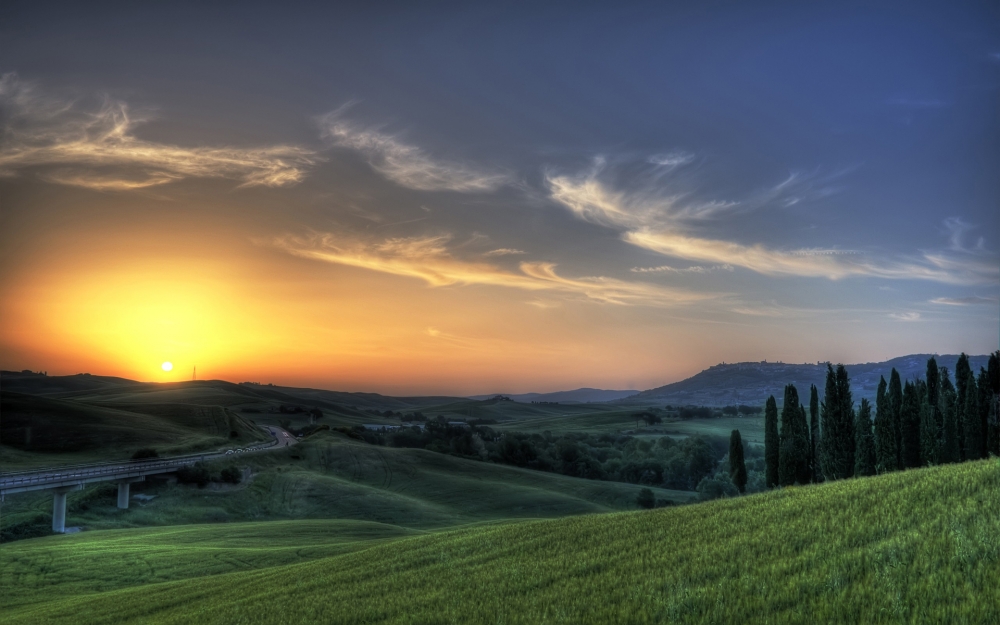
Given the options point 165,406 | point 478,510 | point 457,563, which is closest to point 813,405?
point 478,510

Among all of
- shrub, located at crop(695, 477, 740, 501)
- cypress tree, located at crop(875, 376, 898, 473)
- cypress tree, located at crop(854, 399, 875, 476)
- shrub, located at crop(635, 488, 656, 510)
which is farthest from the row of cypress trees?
shrub, located at crop(695, 477, 740, 501)

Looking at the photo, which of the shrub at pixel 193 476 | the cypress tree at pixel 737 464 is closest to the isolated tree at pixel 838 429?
the cypress tree at pixel 737 464

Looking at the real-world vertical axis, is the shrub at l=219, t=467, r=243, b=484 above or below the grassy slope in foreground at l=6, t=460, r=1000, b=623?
below

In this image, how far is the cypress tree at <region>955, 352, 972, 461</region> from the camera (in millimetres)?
76188

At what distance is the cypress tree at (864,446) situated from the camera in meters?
80.2

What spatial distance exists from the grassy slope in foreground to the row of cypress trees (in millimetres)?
63762

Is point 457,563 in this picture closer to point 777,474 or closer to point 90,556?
point 90,556

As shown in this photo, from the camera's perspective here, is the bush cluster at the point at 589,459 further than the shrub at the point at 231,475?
Yes

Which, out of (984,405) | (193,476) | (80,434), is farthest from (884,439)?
(80,434)

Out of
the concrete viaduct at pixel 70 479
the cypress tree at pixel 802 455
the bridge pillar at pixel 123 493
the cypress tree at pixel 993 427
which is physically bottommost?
the bridge pillar at pixel 123 493

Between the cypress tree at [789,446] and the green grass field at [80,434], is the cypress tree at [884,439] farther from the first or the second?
the green grass field at [80,434]

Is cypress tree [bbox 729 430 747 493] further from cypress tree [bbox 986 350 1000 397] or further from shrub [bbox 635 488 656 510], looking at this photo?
cypress tree [bbox 986 350 1000 397]

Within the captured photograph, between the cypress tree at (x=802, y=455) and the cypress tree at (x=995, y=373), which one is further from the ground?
the cypress tree at (x=995, y=373)

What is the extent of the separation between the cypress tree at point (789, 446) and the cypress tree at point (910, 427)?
12848 millimetres
